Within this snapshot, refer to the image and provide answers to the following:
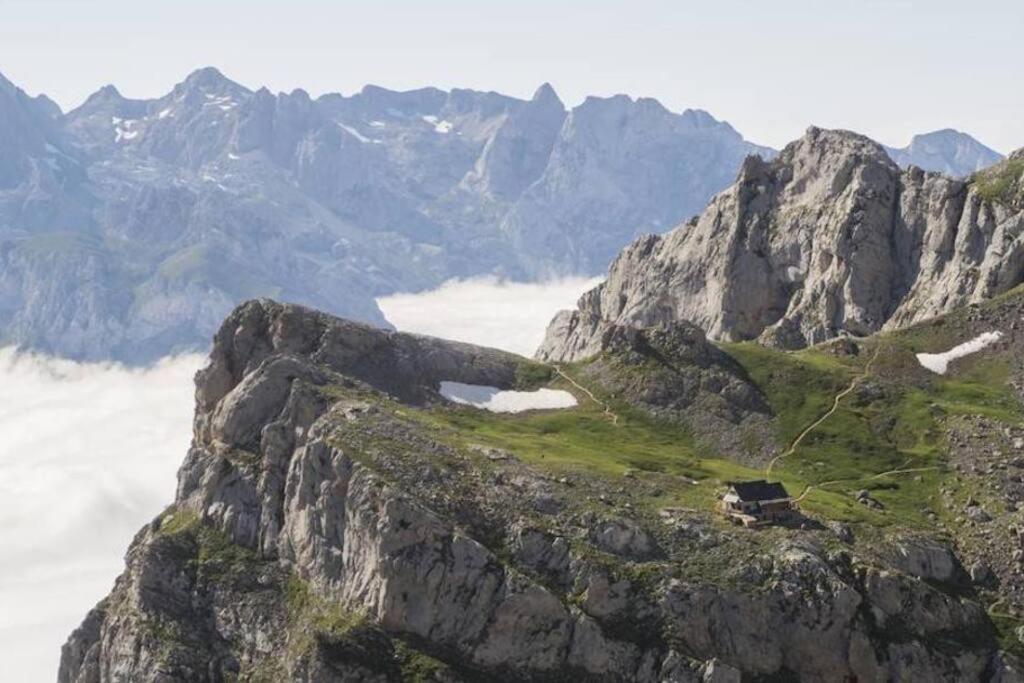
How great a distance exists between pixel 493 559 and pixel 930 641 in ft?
143

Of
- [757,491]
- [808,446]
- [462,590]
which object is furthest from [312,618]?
[808,446]

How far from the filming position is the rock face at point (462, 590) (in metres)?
135

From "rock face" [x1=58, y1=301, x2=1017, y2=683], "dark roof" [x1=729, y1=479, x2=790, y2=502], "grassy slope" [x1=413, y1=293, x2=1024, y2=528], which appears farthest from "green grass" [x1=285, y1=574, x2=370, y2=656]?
"dark roof" [x1=729, y1=479, x2=790, y2=502]

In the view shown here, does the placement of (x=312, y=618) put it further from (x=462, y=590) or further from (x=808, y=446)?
(x=808, y=446)

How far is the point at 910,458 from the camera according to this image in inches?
6993

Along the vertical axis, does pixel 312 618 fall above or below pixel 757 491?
below

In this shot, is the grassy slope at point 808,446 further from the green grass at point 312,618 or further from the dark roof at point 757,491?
the green grass at point 312,618

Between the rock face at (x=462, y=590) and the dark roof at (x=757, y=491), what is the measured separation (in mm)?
6535

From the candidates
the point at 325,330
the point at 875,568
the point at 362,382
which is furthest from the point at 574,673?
the point at 325,330

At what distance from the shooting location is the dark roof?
148 meters

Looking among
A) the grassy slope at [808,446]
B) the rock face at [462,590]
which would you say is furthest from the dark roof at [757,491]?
the rock face at [462,590]

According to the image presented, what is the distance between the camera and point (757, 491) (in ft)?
491

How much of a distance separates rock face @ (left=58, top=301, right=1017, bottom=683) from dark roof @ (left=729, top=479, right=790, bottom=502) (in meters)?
6.53

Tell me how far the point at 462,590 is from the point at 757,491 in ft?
111
